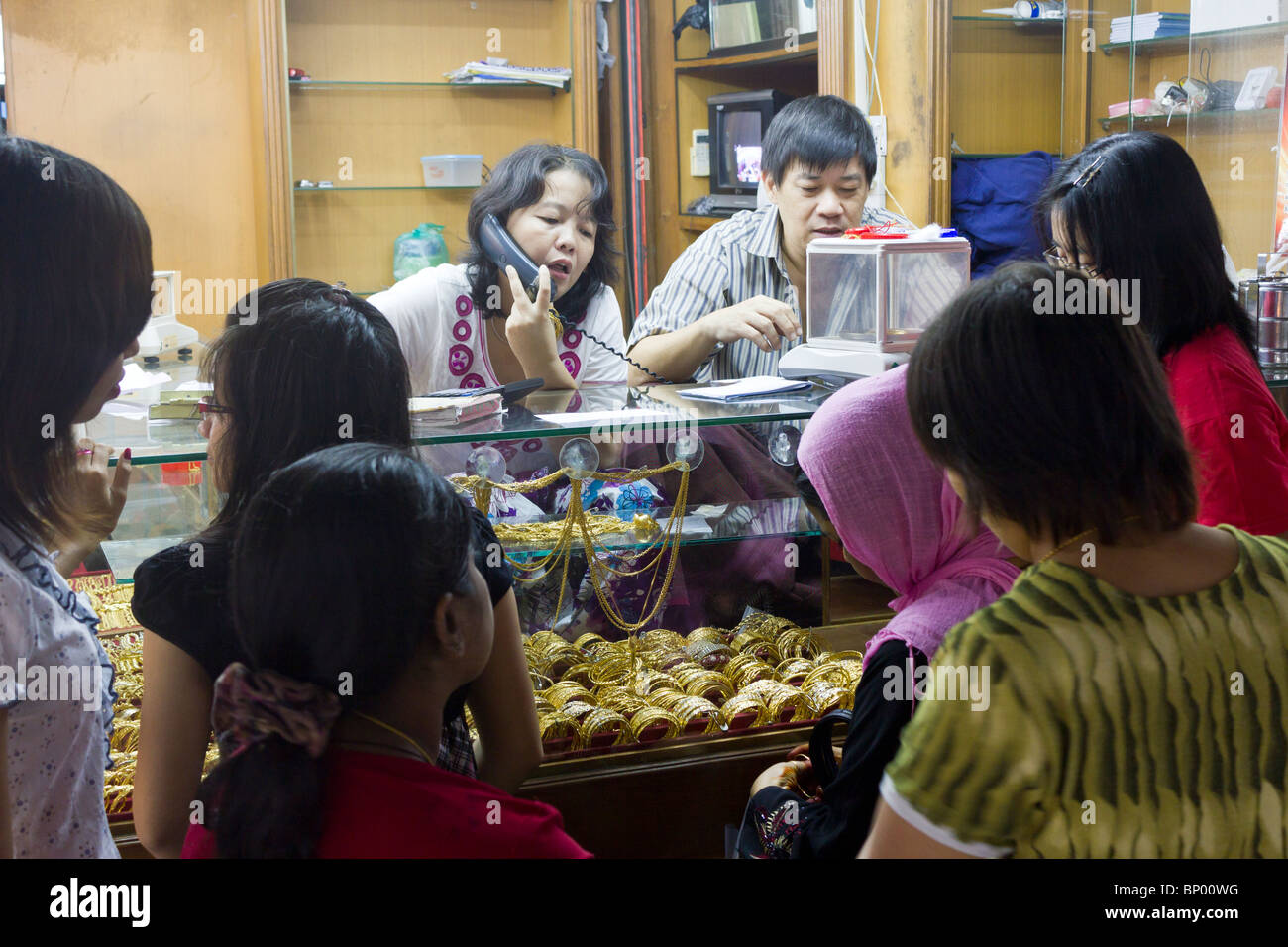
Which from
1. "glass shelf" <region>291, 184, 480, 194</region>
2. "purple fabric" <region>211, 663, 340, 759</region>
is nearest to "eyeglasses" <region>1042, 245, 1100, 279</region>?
"purple fabric" <region>211, 663, 340, 759</region>

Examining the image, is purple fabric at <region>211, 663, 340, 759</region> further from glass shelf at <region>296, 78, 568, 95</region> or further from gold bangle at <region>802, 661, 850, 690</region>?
glass shelf at <region>296, 78, 568, 95</region>

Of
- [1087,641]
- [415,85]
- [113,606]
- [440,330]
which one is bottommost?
[113,606]

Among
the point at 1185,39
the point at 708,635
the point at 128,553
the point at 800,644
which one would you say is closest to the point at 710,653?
the point at 708,635

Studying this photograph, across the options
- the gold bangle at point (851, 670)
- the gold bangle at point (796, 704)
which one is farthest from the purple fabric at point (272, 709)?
the gold bangle at point (851, 670)

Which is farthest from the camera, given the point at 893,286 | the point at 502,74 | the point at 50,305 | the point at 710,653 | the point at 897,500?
the point at 502,74

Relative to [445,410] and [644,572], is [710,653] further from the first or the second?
[445,410]

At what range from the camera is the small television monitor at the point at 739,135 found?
4.43 meters

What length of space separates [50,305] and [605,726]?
3.37 feet

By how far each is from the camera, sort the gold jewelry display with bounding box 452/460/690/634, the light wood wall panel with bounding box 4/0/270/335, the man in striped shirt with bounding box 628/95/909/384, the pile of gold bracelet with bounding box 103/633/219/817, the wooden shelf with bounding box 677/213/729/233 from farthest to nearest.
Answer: the wooden shelf with bounding box 677/213/729/233, the light wood wall panel with bounding box 4/0/270/335, the man in striped shirt with bounding box 628/95/909/384, the gold jewelry display with bounding box 452/460/690/634, the pile of gold bracelet with bounding box 103/633/219/817

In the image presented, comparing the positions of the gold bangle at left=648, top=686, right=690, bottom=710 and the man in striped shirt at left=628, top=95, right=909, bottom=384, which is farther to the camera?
the man in striped shirt at left=628, top=95, right=909, bottom=384

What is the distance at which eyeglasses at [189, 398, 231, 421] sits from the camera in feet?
4.47

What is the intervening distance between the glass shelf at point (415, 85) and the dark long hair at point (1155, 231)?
3047 mm

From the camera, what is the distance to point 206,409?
1.56 meters

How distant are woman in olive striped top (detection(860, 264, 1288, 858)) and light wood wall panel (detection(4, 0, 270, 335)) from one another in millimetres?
3633
